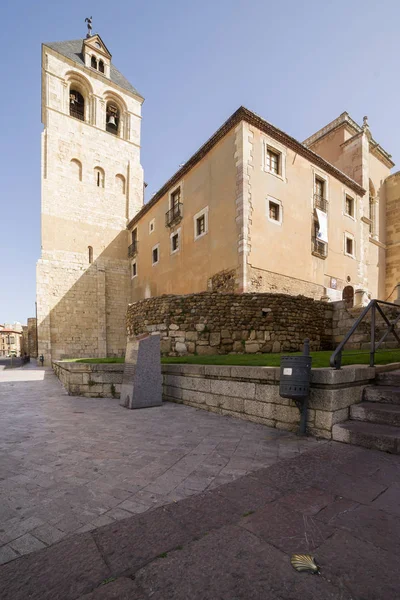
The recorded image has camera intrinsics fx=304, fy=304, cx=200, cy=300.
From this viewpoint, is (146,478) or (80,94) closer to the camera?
(146,478)

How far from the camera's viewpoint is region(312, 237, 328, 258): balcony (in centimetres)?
1628

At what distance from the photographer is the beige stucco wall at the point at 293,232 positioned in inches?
549

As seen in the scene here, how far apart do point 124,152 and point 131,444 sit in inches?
1067

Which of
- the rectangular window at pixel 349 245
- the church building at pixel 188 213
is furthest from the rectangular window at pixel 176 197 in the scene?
the rectangular window at pixel 349 245

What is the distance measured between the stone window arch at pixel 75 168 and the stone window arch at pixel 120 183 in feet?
9.81

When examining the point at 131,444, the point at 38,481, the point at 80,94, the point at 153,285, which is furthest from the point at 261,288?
the point at 80,94

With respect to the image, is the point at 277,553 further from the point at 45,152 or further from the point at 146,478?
the point at 45,152

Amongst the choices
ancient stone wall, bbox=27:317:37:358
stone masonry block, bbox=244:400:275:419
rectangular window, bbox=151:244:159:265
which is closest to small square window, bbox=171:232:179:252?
rectangular window, bbox=151:244:159:265

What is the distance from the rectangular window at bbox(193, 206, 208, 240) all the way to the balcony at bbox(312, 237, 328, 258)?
5882 millimetres

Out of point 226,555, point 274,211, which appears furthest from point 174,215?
point 226,555

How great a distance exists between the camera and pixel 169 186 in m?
19.2

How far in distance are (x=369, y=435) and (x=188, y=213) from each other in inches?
612

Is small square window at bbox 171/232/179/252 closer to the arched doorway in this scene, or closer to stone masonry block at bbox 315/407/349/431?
the arched doorway

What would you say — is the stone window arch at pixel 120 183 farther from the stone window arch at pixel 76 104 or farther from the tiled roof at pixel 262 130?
the tiled roof at pixel 262 130
